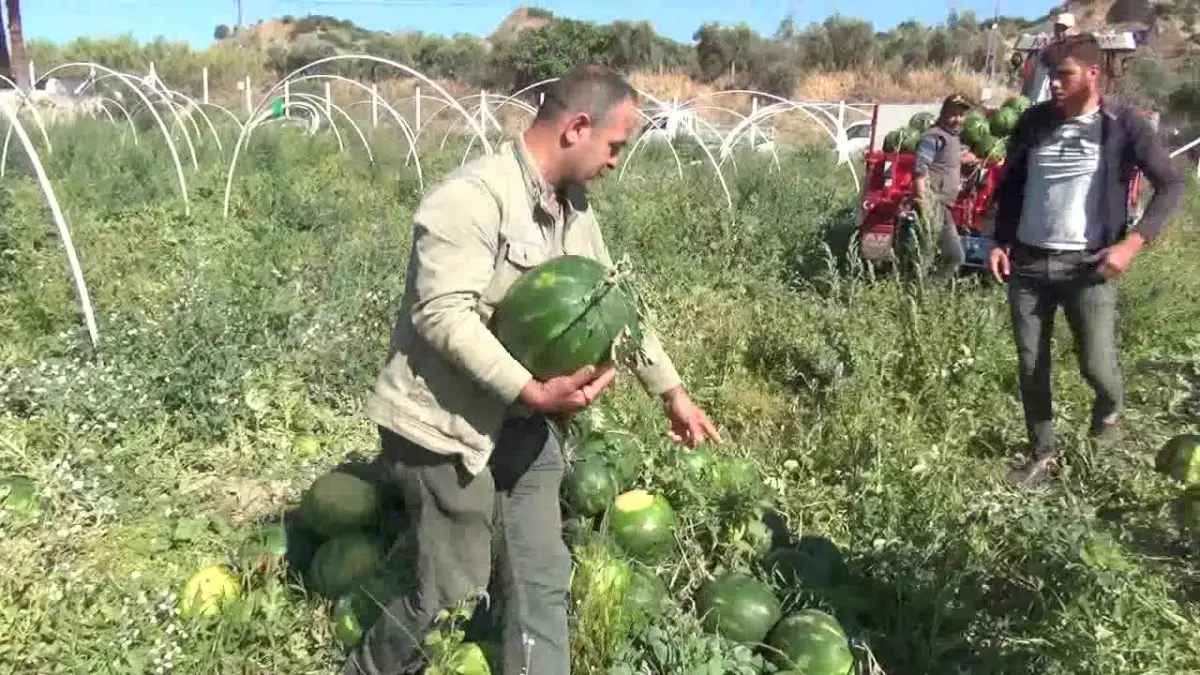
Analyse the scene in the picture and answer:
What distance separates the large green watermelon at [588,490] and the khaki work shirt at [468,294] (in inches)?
34.2

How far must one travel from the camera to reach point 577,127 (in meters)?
2.64

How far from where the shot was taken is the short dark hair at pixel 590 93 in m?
2.60

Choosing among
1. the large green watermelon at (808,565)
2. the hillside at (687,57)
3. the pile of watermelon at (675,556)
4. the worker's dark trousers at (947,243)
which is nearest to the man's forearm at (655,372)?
the pile of watermelon at (675,556)

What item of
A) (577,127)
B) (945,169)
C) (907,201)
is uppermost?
(577,127)

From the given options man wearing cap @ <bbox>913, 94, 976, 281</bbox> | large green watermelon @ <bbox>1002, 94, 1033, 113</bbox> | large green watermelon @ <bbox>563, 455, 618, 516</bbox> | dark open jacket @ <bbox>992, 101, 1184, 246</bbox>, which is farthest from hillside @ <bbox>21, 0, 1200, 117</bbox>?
large green watermelon @ <bbox>563, 455, 618, 516</bbox>

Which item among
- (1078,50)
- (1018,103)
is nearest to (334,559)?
(1078,50)

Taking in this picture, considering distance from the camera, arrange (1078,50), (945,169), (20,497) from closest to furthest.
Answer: (20,497) < (1078,50) < (945,169)

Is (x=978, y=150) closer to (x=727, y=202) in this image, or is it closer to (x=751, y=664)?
(x=727, y=202)

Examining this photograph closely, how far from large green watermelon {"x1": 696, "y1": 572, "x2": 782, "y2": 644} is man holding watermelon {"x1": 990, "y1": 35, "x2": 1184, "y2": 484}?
1.82 m

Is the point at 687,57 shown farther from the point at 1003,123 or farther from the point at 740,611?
the point at 740,611

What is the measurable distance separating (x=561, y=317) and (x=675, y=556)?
137cm

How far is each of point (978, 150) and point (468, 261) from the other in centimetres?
706

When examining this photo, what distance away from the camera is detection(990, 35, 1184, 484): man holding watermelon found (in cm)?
435

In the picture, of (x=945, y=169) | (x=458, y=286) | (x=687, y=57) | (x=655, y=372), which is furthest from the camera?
(x=687, y=57)
